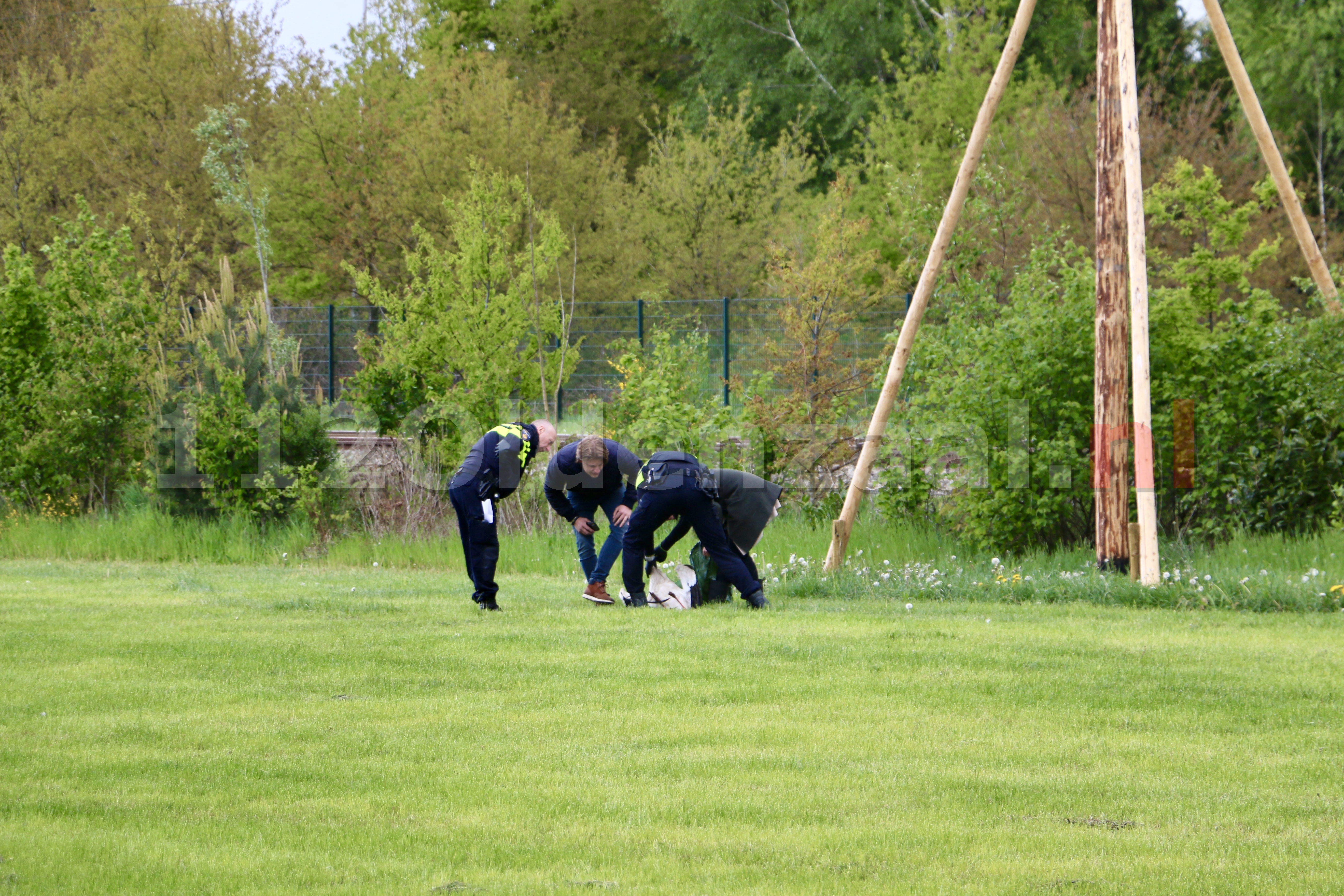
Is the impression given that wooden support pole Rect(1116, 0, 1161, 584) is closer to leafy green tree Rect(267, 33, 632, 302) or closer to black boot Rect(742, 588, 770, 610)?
black boot Rect(742, 588, 770, 610)

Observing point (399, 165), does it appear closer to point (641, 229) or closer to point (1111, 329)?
point (641, 229)

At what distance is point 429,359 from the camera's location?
18.1 meters

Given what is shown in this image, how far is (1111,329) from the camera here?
12.4m

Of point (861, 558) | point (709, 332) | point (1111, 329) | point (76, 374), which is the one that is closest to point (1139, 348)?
point (1111, 329)

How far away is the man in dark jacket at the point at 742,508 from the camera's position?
1115 cm

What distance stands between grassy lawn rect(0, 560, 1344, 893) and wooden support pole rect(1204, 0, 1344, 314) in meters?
3.85

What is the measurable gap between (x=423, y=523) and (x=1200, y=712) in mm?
9951

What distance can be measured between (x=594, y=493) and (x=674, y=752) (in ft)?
17.8

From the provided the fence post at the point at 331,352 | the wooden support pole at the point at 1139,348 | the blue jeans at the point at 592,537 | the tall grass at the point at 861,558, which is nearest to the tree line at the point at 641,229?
the tall grass at the point at 861,558

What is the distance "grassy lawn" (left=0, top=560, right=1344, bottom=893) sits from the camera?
5062 mm

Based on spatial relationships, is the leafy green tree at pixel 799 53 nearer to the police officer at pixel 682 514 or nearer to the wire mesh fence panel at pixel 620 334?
the wire mesh fence panel at pixel 620 334

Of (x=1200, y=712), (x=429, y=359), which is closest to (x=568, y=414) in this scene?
(x=429, y=359)

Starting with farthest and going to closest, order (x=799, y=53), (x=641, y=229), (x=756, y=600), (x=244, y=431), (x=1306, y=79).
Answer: (x=799, y=53) → (x=1306, y=79) → (x=641, y=229) → (x=244, y=431) → (x=756, y=600)

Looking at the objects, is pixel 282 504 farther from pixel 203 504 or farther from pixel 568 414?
pixel 568 414
